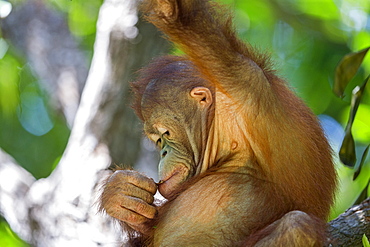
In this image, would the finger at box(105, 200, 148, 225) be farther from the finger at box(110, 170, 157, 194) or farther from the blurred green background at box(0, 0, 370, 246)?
the blurred green background at box(0, 0, 370, 246)

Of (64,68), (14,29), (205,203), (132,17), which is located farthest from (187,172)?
(14,29)

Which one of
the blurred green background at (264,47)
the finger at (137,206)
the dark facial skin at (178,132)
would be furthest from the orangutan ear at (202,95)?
the blurred green background at (264,47)

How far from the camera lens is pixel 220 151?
362 centimetres

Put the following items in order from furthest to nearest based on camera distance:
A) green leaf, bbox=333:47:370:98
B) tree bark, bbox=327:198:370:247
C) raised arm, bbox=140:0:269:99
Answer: green leaf, bbox=333:47:370:98 < tree bark, bbox=327:198:370:247 < raised arm, bbox=140:0:269:99

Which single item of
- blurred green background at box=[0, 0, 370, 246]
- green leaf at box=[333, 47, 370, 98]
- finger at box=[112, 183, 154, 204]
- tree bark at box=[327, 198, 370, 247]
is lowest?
tree bark at box=[327, 198, 370, 247]

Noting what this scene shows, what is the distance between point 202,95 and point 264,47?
417 cm

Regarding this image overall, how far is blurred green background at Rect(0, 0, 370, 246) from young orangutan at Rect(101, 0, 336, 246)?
3.79 meters

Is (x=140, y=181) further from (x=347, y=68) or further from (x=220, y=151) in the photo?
(x=347, y=68)

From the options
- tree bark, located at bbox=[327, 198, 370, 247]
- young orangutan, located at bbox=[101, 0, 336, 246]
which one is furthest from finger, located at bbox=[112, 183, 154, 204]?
tree bark, located at bbox=[327, 198, 370, 247]

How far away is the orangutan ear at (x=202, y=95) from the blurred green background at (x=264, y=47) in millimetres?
3808

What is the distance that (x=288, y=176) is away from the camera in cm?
338

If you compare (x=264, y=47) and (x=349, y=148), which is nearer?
(x=349, y=148)

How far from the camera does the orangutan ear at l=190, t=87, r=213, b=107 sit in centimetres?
370

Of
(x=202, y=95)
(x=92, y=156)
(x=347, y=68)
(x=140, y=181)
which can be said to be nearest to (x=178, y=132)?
(x=202, y=95)
